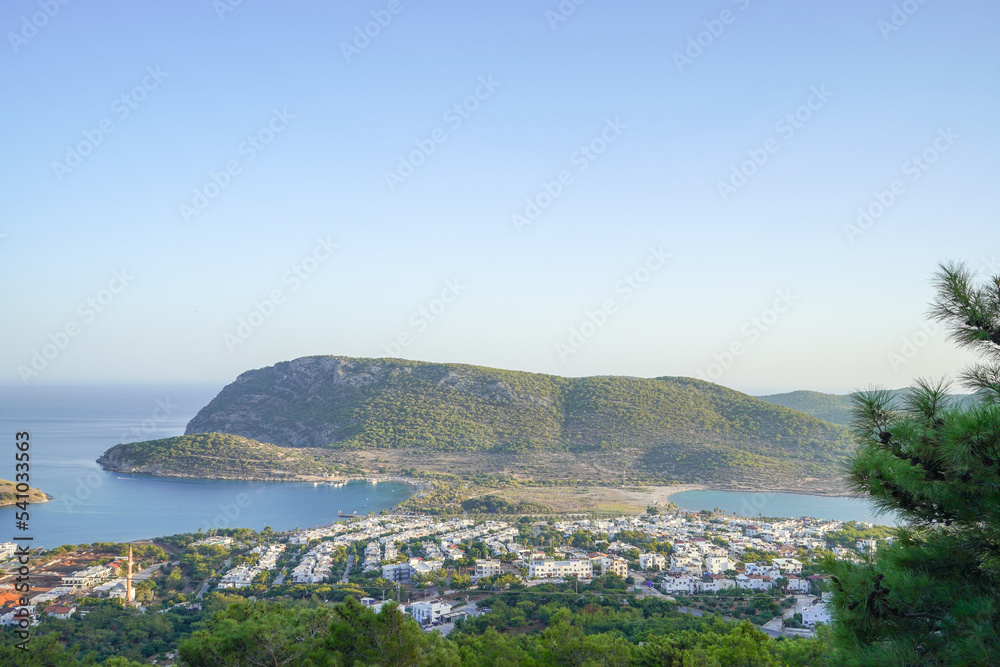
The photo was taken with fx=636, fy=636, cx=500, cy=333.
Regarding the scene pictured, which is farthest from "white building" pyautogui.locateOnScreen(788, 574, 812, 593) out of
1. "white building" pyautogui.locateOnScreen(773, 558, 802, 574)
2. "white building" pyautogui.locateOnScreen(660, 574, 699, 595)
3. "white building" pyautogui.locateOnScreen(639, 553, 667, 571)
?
"white building" pyautogui.locateOnScreen(639, 553, 667, 571)

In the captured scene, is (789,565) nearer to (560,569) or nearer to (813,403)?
(560,569)

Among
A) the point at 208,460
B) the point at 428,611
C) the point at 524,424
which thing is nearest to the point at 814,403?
the point at 524,424

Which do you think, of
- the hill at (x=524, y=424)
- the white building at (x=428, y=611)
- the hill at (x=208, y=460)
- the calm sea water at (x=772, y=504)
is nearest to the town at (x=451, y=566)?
the white building at (x=428, y=611)

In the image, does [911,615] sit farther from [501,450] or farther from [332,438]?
[332,438]

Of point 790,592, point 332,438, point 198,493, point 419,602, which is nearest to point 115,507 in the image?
point 198,493

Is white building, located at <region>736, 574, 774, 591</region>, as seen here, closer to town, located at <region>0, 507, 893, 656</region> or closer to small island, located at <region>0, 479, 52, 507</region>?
town, located at <region>0, 507, 893, 656</region>

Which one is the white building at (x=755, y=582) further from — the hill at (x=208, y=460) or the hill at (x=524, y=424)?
the hill at (x=208, y=460)
